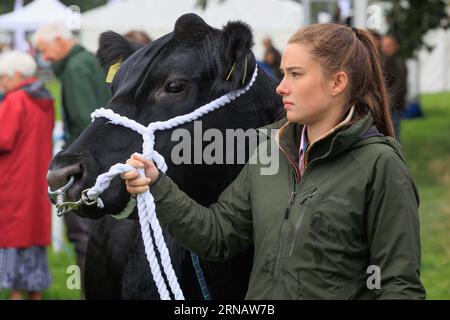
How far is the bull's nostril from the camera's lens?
2512mm

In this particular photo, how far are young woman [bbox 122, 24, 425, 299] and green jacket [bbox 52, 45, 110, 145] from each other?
3.79 meters

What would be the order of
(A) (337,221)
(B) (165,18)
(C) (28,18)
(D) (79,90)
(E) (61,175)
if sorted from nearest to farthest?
(A) (337,221) → (E) (61,175) → (D) (79,90) → (B) (165,18) → (C) (28,18)

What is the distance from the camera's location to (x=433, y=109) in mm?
20844

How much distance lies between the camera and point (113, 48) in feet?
10.6

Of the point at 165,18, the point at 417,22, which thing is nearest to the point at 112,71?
the point at 417,22

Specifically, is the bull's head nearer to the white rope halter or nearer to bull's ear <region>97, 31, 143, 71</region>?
the white rope halter

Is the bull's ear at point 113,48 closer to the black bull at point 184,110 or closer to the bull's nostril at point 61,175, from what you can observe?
the black bull at point 184,110

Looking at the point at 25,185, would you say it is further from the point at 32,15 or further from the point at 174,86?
the point at 32,15

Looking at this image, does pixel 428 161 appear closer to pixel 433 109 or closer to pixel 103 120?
pixel 433 109

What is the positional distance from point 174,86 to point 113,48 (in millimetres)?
561

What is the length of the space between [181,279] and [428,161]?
36.3 ft

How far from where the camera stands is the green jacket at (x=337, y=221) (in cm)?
227

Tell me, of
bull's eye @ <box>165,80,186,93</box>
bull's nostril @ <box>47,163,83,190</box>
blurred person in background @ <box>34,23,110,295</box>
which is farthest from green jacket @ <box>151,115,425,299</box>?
blurred person in background @ <box>34,23,110,295</box>
